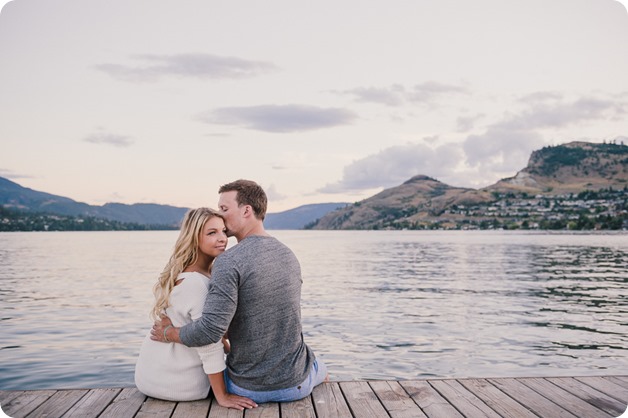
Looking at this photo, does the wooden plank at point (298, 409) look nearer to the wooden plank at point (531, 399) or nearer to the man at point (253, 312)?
the man at point (253, 312)

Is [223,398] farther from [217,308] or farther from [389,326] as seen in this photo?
[389,326]

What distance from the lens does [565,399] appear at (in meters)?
6.18

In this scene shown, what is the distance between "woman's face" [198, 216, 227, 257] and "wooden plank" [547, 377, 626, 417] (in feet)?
13.1

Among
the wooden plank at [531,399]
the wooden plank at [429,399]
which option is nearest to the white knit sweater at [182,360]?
the wooden plank at [429,399]

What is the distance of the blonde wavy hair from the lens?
5504mm

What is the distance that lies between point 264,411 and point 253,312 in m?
0.96

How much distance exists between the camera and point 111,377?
12.0m

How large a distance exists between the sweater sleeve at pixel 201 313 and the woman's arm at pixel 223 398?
0.13 metres

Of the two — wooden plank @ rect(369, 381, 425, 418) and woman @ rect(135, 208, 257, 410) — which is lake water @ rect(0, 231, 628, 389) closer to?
wooden plank @ rect(369, 381, 425, 418)

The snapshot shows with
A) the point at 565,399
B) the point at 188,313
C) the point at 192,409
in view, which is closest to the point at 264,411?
the point at 192,409

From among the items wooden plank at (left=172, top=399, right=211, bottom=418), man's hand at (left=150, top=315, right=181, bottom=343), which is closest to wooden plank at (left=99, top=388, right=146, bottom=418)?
wooden plank at (left=172, top=399, right=211, bottom=418)

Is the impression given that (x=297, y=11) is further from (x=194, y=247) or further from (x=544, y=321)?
(x=194, y=247)

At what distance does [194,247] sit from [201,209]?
0.36 meters

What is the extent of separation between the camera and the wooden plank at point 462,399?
570 centimetres
